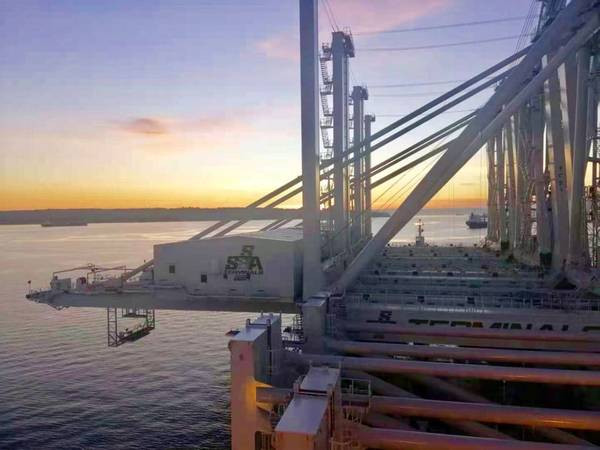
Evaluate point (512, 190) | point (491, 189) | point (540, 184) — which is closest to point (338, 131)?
point (540, 184)

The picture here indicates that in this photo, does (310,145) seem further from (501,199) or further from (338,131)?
(501,199)

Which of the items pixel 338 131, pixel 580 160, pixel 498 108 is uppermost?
pixel 338 131

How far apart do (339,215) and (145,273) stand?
16.0 meters

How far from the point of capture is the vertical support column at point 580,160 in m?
22.0

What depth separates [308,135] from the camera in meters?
22.0

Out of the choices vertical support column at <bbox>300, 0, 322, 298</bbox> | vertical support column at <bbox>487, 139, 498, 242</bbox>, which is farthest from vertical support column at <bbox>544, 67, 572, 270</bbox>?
vertical support column at <bbox>487, 139, 498, 242</bbox>

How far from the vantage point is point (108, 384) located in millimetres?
33031

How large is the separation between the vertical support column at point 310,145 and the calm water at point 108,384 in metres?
10.5

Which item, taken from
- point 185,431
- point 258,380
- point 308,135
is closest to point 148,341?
point 185,431

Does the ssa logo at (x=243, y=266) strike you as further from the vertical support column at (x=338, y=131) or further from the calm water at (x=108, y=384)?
the vertical support column at (x=338, y=131)

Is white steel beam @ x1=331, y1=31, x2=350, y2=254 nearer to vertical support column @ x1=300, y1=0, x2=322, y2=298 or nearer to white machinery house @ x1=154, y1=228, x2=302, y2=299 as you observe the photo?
white machinery house @ x1=154, y1=228, x2=302, y2=299

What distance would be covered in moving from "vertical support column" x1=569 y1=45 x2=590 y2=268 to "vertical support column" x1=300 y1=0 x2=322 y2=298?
38.8 ft

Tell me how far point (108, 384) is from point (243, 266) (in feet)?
52.7

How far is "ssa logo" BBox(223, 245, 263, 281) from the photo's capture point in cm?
2384
